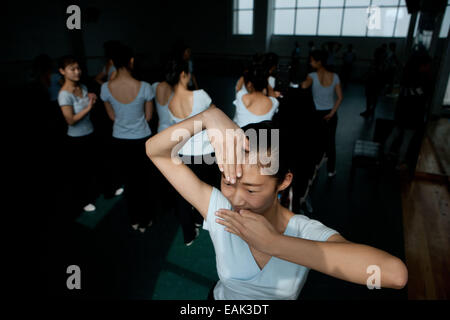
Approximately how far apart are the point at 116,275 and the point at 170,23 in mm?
16831

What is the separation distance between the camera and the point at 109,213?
315 centimetres

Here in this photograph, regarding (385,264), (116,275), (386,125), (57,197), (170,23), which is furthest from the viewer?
(170,23)

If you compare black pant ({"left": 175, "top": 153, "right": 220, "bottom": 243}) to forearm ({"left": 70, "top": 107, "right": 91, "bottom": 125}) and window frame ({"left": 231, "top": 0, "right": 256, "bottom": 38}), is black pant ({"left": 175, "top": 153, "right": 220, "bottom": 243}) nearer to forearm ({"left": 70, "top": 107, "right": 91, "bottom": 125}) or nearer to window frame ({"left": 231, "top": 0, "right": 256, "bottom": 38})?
forearm ({"left": 70, "top": 107, "right": 91, "bottom": 125})

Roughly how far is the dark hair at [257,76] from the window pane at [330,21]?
519 inches

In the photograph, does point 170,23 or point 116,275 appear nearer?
point 116,275

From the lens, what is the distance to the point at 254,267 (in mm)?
1033

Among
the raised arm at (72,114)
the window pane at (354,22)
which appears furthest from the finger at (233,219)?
the window pane at (354,22)

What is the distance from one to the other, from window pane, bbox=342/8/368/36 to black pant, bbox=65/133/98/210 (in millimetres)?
13953

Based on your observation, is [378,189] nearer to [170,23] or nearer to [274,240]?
[274,240]

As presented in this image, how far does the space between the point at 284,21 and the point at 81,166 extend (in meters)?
14.5

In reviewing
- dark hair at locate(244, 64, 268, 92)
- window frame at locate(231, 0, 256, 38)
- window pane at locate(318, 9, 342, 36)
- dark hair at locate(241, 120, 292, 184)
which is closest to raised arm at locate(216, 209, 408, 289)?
dark hair at locate(241, 120, 292, 184)

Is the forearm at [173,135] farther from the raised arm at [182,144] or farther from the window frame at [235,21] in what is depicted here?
the window frame at [235,21]

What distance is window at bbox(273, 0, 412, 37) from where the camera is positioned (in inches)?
502
